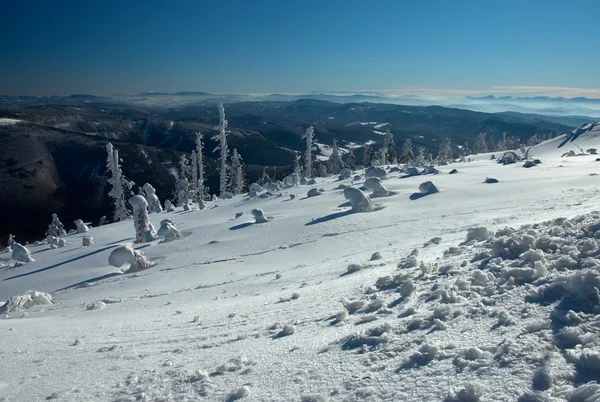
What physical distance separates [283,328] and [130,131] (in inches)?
8170

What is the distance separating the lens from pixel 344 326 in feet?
16.8

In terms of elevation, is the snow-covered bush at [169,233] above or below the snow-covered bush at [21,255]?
above

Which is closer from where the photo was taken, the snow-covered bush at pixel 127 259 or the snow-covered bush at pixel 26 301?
the snow-covered bush at pixel 26 301

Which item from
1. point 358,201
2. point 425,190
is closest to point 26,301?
point 358,201

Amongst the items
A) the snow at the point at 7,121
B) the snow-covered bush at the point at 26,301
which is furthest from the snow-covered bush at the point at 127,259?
the snow at the point at 7,121

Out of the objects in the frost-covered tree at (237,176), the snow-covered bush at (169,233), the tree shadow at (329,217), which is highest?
the tree shadow at (329,217)

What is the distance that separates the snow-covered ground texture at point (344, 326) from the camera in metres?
3.58

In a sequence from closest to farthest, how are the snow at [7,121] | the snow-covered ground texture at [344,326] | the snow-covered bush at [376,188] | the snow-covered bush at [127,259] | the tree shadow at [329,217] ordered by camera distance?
the snow-covered ground texture at [344,326], the snow-covered bush at [127,259], the tree shadow at [329,217], the snow-covered bush at [376,188], the snow at [7,121]

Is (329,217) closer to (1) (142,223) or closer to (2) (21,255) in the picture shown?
(1) (142,223)

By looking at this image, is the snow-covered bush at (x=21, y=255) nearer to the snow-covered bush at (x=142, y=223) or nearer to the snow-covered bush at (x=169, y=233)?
the snow-covered bush at (x=142, y=223)

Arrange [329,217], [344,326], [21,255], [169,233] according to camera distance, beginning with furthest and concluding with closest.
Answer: [21,255]
[169,233]
[329,217]
[344,326]

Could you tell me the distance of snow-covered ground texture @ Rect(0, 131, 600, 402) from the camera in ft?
11.7

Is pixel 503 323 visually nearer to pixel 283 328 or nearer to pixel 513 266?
pixel 513 266

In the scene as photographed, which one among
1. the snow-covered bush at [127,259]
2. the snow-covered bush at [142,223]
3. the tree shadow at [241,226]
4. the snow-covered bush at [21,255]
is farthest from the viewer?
the snow-covered bush at [142,223]
